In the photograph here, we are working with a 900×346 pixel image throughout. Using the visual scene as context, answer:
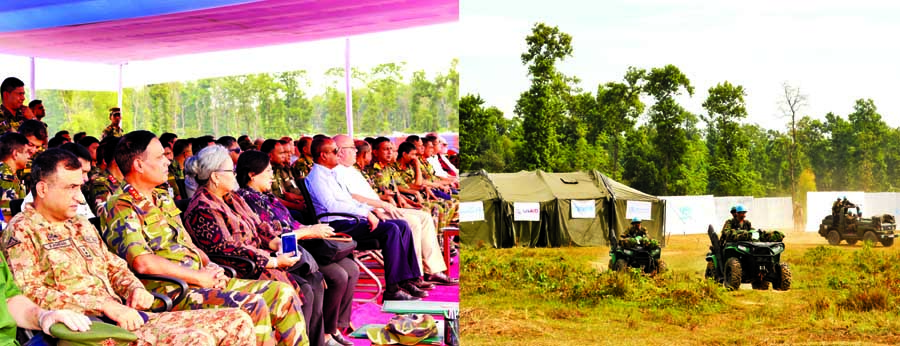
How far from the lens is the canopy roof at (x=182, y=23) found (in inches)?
204

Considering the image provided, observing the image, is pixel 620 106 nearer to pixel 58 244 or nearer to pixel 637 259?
pixel 637 259

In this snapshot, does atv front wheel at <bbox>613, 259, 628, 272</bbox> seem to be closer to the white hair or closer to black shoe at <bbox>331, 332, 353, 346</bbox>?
black shoe at <bbox>331, 332, 353, 346</bbox>

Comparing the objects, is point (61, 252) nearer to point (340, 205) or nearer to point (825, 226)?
point (340, 205)

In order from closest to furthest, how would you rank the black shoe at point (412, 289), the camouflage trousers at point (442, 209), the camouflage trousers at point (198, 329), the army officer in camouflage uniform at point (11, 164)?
the camouflage trousers at point (198, 329), the army officer in camouflage uniform at point (11, 164), the black shoe at point (412, 289), the camouflage trousers at point (442, 209)

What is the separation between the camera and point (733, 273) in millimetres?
6289

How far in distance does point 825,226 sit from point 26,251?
5060 millimetres

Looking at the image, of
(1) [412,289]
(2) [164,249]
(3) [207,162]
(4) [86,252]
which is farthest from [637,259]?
(4) [86,252]

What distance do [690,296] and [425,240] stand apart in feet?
6.30

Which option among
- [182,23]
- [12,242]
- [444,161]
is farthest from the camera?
[444,161]

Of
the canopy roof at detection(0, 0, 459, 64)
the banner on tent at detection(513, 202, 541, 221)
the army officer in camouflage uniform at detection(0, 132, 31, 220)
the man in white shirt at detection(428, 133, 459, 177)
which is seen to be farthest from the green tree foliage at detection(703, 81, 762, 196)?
the army officer in camouflage uniform at detection(0, 132, 31, 220)

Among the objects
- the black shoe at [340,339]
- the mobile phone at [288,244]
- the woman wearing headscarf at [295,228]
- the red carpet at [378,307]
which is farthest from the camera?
the red carpet at [378,307]

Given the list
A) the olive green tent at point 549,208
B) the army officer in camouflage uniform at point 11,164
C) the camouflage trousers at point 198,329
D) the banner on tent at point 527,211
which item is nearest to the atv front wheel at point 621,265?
the olive green tent at point 549,208

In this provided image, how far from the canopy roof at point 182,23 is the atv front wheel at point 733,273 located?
2512 millimetres

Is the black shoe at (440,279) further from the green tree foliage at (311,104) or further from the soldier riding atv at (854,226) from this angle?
the green tree foliage at (311,104)
